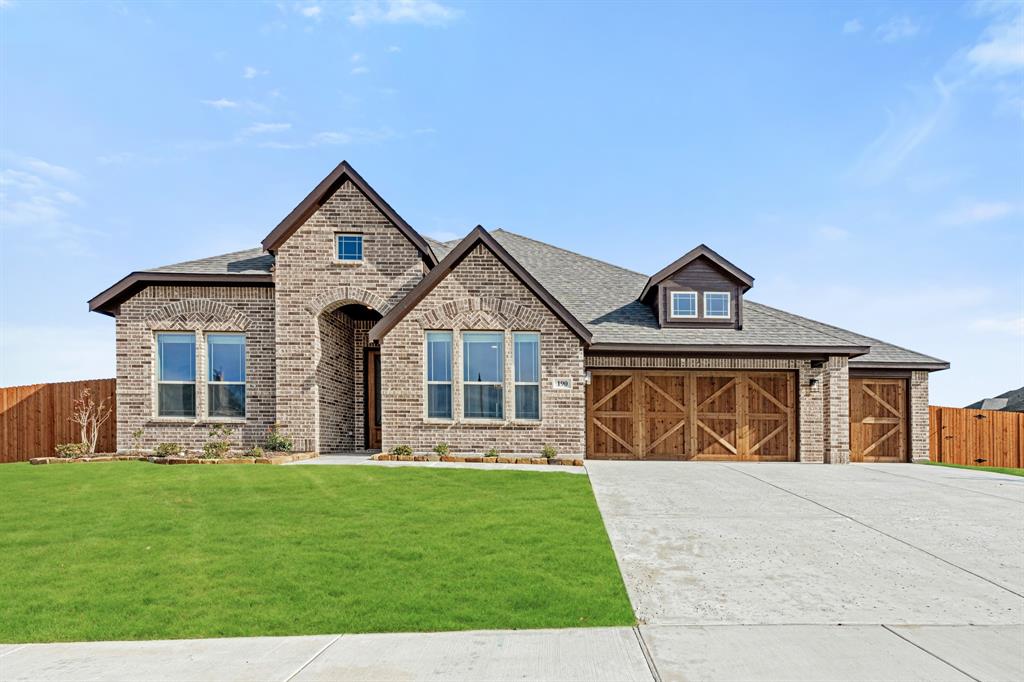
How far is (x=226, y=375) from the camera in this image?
18.2 metres

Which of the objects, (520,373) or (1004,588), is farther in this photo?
(520,373)

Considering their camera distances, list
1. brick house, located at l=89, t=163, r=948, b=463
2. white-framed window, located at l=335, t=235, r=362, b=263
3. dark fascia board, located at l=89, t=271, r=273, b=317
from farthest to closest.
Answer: white-framed window, located at l=335, t=235, r=362, b=263 → dark fascia board, located at l=89, t=271, r=273, b=317 → brick house, located at l=89, t=163, r=948, b=463

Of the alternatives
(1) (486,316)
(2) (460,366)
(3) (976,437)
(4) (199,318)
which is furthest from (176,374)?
(3) (976,437)

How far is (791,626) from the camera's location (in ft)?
19.9

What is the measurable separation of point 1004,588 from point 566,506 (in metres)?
5.68

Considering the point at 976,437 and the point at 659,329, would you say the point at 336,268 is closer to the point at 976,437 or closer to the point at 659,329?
the point at 659,329

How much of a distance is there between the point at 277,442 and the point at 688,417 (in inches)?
453

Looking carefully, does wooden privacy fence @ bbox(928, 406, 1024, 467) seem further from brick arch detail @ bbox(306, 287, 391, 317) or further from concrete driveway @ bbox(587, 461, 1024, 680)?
brick arch detail @ bbox(306, 287, 391, 317)

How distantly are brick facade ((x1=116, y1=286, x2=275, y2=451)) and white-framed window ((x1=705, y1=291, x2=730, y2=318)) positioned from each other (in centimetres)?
1281

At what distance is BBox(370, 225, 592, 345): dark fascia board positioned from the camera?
1709 centimetres

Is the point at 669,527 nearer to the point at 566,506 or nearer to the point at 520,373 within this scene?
the point at 566,506

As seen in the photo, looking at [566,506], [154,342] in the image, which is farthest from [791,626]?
[154,342]

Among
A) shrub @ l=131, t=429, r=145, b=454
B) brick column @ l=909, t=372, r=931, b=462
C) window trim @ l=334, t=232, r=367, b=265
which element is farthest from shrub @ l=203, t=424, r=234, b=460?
brick column @ l=909, t=372, r=931, b=462

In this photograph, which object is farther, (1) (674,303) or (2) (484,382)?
(1) (674,303)
